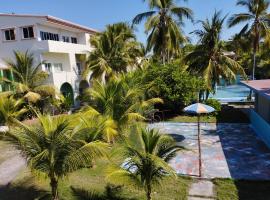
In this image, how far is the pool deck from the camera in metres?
10.8

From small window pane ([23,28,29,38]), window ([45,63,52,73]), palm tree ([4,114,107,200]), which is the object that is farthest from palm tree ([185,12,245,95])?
palm tree ([4,114,107,200])

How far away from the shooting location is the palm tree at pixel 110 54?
2634cm

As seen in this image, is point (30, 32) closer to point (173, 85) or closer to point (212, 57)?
point (173, 85)

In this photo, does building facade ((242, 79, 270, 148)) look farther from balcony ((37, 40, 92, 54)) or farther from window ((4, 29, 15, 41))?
window ((4, 29, 15, 41))

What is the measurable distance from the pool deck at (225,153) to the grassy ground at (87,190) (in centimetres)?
150

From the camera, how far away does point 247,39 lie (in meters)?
27.2

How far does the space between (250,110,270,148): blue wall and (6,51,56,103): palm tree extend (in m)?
14.9

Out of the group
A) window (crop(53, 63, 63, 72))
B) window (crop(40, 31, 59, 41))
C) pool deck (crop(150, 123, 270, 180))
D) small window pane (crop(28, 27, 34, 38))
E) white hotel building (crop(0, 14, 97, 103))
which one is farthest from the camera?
window (crop(53, 63, 63, 72))

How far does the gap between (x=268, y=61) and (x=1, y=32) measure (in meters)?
34.7

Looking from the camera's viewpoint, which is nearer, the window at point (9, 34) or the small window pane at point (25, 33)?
the small window pane at point (25, 33)

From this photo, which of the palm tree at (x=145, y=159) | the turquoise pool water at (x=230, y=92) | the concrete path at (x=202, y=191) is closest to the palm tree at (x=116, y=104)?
the concrete path at (x=202, y=191)

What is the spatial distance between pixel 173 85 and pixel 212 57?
4207 mm

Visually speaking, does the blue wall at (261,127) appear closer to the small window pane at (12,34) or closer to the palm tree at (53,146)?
the palm tree at (53,146)

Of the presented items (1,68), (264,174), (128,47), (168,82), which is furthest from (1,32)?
(264,174)
